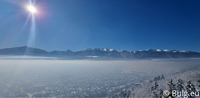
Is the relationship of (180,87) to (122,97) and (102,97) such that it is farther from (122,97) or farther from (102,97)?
(102,97)

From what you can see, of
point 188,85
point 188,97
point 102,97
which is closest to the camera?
point 188,97

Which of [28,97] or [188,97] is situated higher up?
[188,97]

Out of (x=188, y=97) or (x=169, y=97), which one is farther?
(x=188, y=97)

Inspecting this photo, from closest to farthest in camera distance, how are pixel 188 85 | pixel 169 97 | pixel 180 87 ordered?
pixel 169 97
pixel 188 85
pixel 180 87

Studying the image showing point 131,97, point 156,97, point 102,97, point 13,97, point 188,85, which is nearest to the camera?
point 188,85

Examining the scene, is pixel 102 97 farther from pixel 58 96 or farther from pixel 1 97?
pixel 1 97

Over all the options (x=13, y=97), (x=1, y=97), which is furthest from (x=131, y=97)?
(x=1, y=97)

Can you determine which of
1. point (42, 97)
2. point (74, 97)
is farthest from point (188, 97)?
point (42, 97)

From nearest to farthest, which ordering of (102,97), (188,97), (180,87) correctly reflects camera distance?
(188,97) < (180,87) < (102,97)

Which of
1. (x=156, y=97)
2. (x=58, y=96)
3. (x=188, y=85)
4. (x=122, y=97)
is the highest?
(x=188, y=85)
